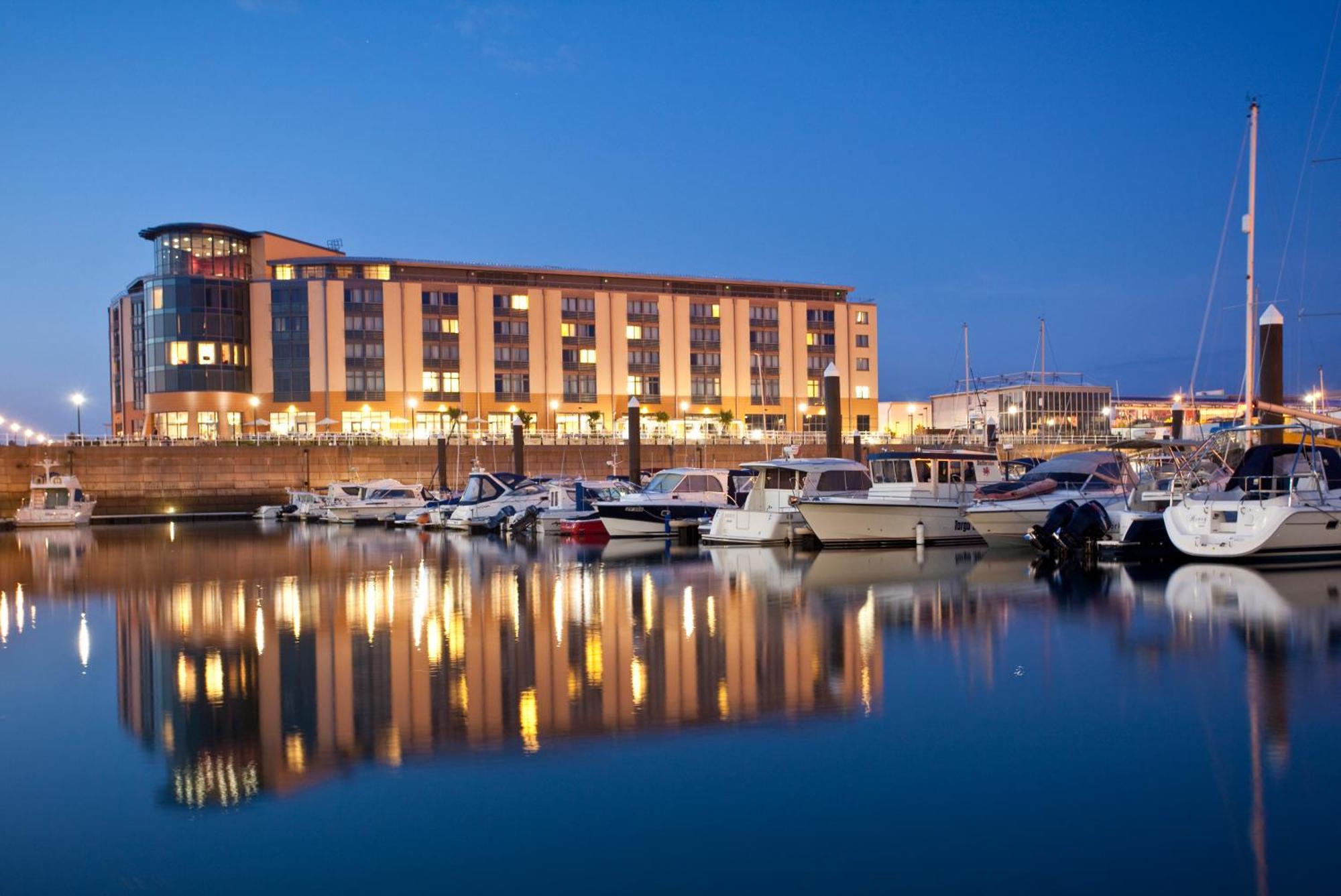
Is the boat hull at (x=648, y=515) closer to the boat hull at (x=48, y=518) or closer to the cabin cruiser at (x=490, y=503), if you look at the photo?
the cabin cruiser at (x=490, y=503)

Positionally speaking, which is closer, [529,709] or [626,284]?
[529,709]

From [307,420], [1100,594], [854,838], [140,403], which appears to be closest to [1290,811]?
[854,838]

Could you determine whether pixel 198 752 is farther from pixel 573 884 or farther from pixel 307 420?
pixel 307 420

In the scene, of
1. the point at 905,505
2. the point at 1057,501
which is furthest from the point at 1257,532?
the point at 905,505

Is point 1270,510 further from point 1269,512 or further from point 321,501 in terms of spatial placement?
point 321,501

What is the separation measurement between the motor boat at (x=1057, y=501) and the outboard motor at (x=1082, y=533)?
0.05ft

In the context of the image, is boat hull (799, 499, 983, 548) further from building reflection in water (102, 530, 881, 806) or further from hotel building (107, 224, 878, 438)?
hotel building (107, 224, 878, 438)

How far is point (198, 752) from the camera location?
9.68 metres

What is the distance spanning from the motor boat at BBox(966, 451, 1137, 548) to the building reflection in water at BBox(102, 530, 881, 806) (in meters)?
8.20

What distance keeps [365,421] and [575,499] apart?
48.8 metres

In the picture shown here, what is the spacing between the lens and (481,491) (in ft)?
144

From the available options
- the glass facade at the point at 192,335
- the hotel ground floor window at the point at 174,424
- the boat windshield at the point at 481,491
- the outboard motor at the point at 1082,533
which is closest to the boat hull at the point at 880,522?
the outboard motor at the point at 1082,533

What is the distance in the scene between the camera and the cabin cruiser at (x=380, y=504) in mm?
50281

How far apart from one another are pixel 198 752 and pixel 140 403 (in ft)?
311
